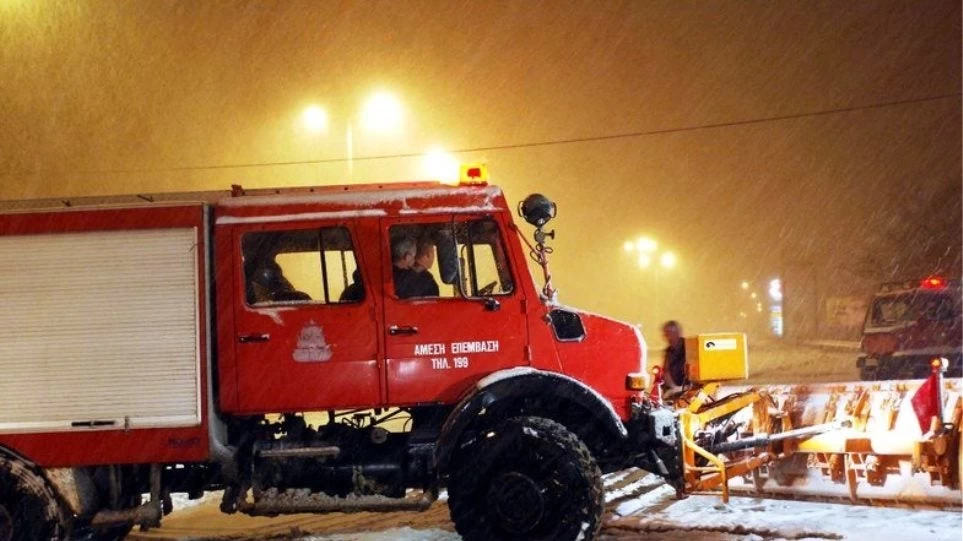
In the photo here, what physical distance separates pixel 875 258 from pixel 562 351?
42.5 m

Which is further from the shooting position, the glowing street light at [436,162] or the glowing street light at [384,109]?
the glowing street light at [436,162]

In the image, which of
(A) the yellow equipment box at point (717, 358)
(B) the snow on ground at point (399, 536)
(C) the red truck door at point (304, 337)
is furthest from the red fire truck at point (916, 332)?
→ (C) the red truck door at point (304, 337)

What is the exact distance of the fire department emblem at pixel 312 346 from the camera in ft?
20.8

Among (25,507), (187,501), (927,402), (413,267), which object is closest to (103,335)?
(25,507)

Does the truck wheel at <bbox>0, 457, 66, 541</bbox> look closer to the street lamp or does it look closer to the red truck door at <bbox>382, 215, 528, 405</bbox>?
the red truck door at <bbox>382, 215, 528, 405</bbox>

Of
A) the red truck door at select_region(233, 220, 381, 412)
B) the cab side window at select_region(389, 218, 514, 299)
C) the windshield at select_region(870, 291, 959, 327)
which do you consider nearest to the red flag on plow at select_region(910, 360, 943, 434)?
the cab side window at select_region(389, 218, 514, 299)

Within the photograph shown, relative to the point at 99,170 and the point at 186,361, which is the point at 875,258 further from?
the point at 186,361

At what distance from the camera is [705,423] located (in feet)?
24.6

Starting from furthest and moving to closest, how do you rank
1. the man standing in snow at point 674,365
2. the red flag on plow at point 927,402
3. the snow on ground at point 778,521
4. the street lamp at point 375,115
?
the street lamp at point 375,115
the man standing in snow at point 674,365
the red flag on plow at point 927,402
the snow on ground at point 778,521

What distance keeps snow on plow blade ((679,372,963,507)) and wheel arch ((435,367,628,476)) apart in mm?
738

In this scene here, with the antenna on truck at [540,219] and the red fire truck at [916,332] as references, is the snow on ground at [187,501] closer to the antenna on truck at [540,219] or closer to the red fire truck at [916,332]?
the antenna on truck at [540,219]

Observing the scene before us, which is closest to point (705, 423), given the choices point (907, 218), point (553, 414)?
point (553, 414)

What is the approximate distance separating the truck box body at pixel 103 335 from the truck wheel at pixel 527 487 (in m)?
1.97

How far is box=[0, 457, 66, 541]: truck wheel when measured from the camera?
242 inches
